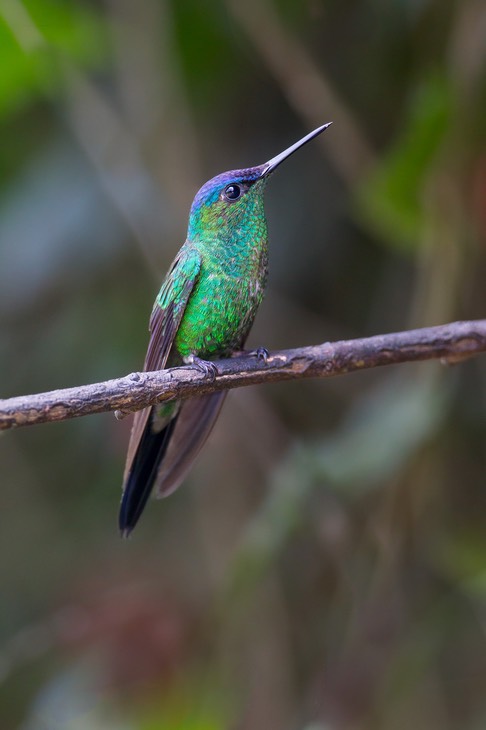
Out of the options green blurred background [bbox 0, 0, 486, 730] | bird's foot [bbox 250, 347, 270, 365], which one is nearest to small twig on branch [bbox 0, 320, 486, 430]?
bird's foot [bbox 250, 347, 270, 365]

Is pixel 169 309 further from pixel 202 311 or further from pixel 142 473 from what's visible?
pixel 142 473

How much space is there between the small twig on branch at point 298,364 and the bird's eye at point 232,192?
50 centimetres

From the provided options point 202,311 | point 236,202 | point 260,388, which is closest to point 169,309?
point 202,311

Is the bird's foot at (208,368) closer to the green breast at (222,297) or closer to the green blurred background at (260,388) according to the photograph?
the green breast at (222,297)

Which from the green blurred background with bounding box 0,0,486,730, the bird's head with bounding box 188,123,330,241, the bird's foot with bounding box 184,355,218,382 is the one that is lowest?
the green blurred background with bounding box 0,0,486,730

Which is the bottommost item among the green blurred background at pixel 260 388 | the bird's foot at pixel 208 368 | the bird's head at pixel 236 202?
the green blurred background at pixel 260 388

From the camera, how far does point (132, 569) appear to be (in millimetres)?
3727

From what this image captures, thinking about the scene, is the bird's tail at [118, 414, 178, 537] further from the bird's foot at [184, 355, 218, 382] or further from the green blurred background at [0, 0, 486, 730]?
the green blurred background at [0, 0, 486, 730]

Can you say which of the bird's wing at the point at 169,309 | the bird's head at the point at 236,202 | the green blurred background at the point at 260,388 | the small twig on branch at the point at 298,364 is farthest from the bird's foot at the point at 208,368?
the green blurred background at the point at 260,388

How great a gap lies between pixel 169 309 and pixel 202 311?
82 millimetres

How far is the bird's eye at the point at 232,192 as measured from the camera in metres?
2.19

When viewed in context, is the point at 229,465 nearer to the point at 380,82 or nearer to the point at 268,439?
the point at 268,439

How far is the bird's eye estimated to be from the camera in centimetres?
219

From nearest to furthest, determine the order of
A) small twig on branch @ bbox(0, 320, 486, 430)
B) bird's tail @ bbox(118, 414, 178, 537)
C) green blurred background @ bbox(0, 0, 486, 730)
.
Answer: small twig on branch @ bbox(0, 320, 486, 430) → bird's tail @ bbox(118, 414, 178, 537) → green blurred background @ bbox(0, 0, 486, 730)
